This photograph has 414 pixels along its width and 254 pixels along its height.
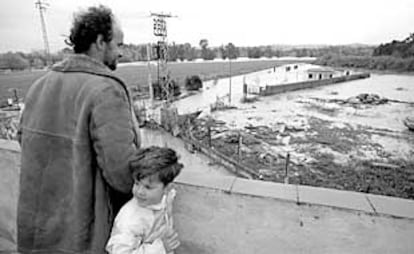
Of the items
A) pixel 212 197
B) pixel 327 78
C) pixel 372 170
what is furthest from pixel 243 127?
pixel 327 78

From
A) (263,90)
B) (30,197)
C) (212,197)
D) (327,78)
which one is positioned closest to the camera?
(30,197)

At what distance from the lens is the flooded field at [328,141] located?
8773 mm

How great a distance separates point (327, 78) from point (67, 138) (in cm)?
4353

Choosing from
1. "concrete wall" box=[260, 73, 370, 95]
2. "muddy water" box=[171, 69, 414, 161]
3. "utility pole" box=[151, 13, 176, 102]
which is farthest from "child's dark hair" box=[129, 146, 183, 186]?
"concrete wall" box=[260, 73, 370, 95]

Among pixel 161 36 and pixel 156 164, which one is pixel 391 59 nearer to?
pixel 161 36

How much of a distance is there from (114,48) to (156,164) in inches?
15.0

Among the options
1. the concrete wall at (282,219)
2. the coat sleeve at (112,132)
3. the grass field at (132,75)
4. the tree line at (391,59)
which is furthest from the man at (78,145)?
the tree line at (391,59)

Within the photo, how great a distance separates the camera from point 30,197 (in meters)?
0.82

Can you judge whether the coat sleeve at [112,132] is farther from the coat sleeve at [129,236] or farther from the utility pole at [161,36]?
the utility pole at [161,36]

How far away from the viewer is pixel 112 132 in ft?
2.20

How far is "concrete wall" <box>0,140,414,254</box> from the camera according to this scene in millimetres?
870

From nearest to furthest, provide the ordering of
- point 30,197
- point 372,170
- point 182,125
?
point 30,197
point 372,170
point 182,125

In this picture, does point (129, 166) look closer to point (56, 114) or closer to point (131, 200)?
point (131, 200)

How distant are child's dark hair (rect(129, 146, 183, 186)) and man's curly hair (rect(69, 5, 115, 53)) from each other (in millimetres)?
365
